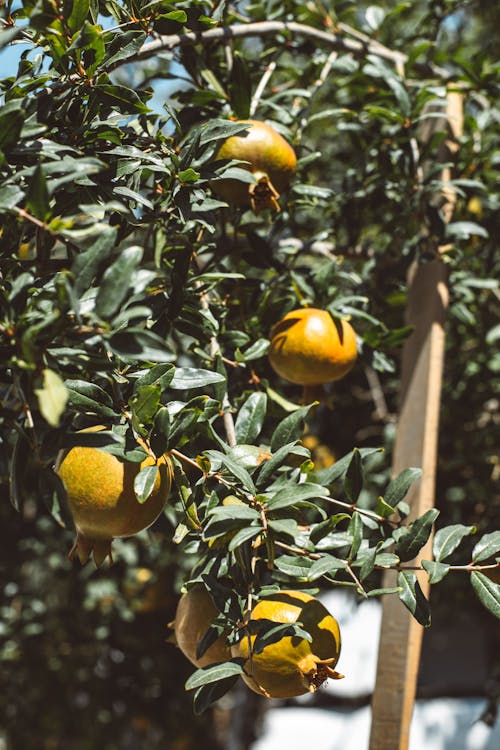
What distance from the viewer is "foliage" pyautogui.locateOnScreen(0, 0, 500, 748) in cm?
72

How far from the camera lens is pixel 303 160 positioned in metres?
1.22

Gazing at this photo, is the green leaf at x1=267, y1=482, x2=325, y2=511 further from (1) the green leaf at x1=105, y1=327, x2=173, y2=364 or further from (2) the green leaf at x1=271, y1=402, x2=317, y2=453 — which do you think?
(1) the green leaf at x1=105, y1=327, x2=173, y2=364

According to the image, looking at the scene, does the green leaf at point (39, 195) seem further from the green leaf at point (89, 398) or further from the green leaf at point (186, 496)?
the green leaf at point (186, 496)

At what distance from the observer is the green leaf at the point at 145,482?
718 millimetres

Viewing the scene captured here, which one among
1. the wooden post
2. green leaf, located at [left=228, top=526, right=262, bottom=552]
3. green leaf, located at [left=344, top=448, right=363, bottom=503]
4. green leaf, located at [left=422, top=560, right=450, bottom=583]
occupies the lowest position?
the wooden post

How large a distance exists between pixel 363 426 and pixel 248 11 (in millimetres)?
1213

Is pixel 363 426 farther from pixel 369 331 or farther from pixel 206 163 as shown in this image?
pixel 206 163

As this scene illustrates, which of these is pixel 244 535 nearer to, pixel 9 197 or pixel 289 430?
pixel 289 430

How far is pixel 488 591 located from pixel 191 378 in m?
0.43

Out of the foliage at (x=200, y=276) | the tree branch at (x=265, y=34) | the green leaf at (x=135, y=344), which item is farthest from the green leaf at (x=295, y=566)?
the tree branch at (x=265, y=34)

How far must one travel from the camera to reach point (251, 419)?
3.21 ft

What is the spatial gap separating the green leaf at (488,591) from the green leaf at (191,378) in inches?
15.2

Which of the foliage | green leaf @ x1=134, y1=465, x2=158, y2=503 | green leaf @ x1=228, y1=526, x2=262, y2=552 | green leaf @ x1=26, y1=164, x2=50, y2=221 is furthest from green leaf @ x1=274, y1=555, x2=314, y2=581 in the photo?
green leaf @ x1=26, y1=164, x2=50, y2=221

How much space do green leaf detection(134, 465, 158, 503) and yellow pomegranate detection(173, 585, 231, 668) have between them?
22 centimetres
